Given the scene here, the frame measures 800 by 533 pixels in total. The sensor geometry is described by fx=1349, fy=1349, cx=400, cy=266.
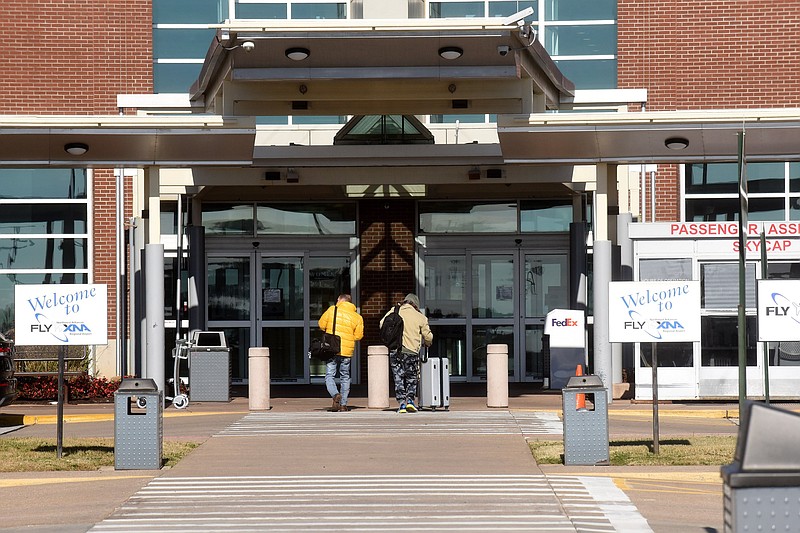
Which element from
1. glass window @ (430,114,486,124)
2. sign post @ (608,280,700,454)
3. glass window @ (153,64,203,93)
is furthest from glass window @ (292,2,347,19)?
sign post @ (608,280,700,454)

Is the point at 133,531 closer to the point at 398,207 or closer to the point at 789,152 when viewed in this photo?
the point at 789,152

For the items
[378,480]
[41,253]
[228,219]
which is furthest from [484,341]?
[378,480]

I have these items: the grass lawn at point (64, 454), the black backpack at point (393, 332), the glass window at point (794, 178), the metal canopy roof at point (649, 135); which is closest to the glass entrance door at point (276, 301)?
the metal canopy roof at point (649, 135)

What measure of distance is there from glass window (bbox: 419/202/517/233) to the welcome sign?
39.4ft

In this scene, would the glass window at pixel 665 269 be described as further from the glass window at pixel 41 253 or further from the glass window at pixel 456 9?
the glass window at pixel 41 253

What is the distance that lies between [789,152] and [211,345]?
30.0 ft

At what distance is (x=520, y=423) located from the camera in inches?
663

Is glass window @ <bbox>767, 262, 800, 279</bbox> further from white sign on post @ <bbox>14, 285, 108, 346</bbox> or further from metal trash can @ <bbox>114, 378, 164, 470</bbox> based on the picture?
metal trash can @ <bbox>114, 378, 164, 470</bbox>

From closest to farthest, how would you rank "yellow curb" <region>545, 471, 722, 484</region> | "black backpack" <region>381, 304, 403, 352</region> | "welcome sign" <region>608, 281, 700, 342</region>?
"yellow curb" <region>545, 471, 722, 484</region>
"welcome sign" <region>608, 281, 700, 342</region>
"black backpack" <region>381, 304, 403, 352</region>

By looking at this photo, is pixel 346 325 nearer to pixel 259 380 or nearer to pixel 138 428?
pixel 259 380

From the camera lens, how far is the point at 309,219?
25359 mm

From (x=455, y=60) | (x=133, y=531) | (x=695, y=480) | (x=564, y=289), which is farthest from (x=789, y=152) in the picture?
(x=133, y=531)

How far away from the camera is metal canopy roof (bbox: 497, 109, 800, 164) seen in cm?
1889

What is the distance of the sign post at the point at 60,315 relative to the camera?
44.5ft
